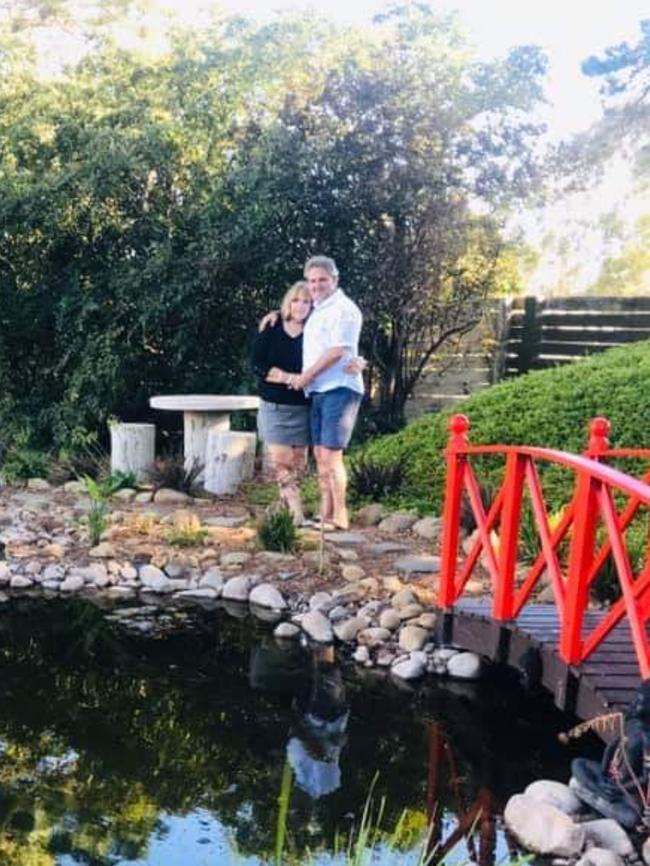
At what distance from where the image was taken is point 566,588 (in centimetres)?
335

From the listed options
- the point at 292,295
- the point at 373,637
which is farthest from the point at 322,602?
the point at 292,295

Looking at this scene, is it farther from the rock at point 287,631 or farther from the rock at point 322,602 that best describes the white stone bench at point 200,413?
the rock at point 287,631

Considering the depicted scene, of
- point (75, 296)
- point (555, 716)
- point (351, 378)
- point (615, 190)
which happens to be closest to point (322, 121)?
point (75, 296)

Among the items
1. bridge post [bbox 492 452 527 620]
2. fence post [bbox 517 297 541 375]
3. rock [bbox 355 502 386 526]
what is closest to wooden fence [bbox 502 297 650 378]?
fence post [bbox 517 297 541 375]

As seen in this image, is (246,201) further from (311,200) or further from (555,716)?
(555,716)

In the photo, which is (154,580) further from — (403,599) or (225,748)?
(225,748)

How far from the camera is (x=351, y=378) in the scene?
17.4 ft

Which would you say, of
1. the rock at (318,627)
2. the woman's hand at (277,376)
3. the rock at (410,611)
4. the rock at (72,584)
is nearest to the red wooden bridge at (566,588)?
the rock at (410,611)

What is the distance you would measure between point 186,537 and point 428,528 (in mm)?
1524

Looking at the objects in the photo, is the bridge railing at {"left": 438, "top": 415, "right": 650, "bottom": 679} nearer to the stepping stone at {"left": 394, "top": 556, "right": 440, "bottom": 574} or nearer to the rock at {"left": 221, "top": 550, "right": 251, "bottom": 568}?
the stepping stone at {"left": 394, "top": 556, "right": 440, "bottom": 574}

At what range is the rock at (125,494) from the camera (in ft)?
23.2

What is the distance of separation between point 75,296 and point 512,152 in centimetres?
404

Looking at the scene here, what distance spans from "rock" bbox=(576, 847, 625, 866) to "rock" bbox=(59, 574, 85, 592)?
3.56m

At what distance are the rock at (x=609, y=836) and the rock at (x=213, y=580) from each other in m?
2.96
